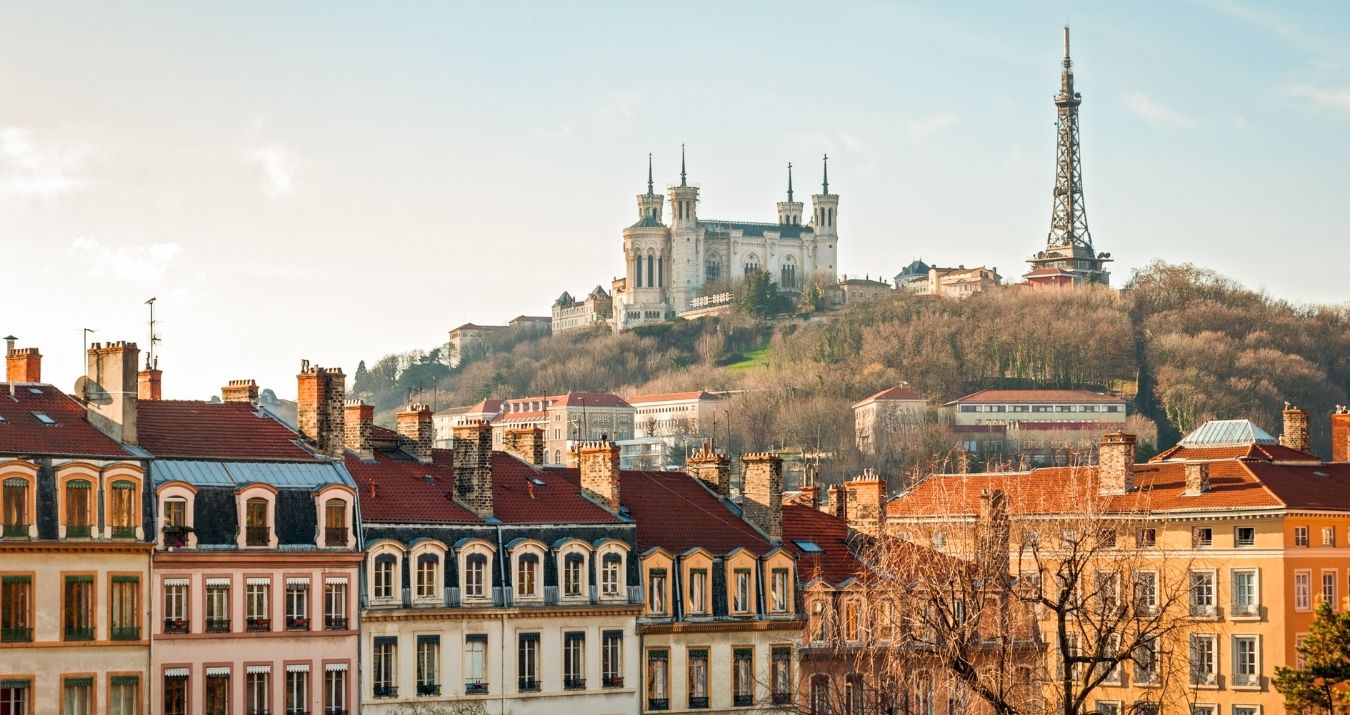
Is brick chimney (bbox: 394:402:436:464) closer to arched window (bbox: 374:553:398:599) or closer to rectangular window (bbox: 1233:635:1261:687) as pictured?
arched window (bbox: 374:553:398:599)

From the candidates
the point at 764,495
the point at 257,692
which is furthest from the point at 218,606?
the point at 764,495

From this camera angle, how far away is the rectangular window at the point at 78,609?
54.3 metres

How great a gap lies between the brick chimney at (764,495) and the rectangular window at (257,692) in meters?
14.9

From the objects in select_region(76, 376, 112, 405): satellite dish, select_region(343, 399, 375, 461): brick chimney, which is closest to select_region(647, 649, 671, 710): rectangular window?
select_region(343, 399, 375, 461): brick chimney

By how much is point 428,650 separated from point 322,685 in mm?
2745

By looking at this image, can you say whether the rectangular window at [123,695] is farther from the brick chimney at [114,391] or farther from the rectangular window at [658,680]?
the rectangular window at [658,680]

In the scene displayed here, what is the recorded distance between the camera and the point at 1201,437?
100m

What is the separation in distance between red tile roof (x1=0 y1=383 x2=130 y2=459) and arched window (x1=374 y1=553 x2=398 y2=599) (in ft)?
20.5

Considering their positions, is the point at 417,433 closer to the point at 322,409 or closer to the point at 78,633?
the point at 322,409

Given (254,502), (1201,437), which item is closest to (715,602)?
(254,502)

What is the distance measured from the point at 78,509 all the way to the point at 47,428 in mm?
2225

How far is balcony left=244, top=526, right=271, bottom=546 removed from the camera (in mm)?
56844

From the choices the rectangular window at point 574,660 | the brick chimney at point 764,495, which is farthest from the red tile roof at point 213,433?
the brick chimney at point 764,495

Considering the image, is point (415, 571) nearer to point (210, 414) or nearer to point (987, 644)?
point (210, 414)
